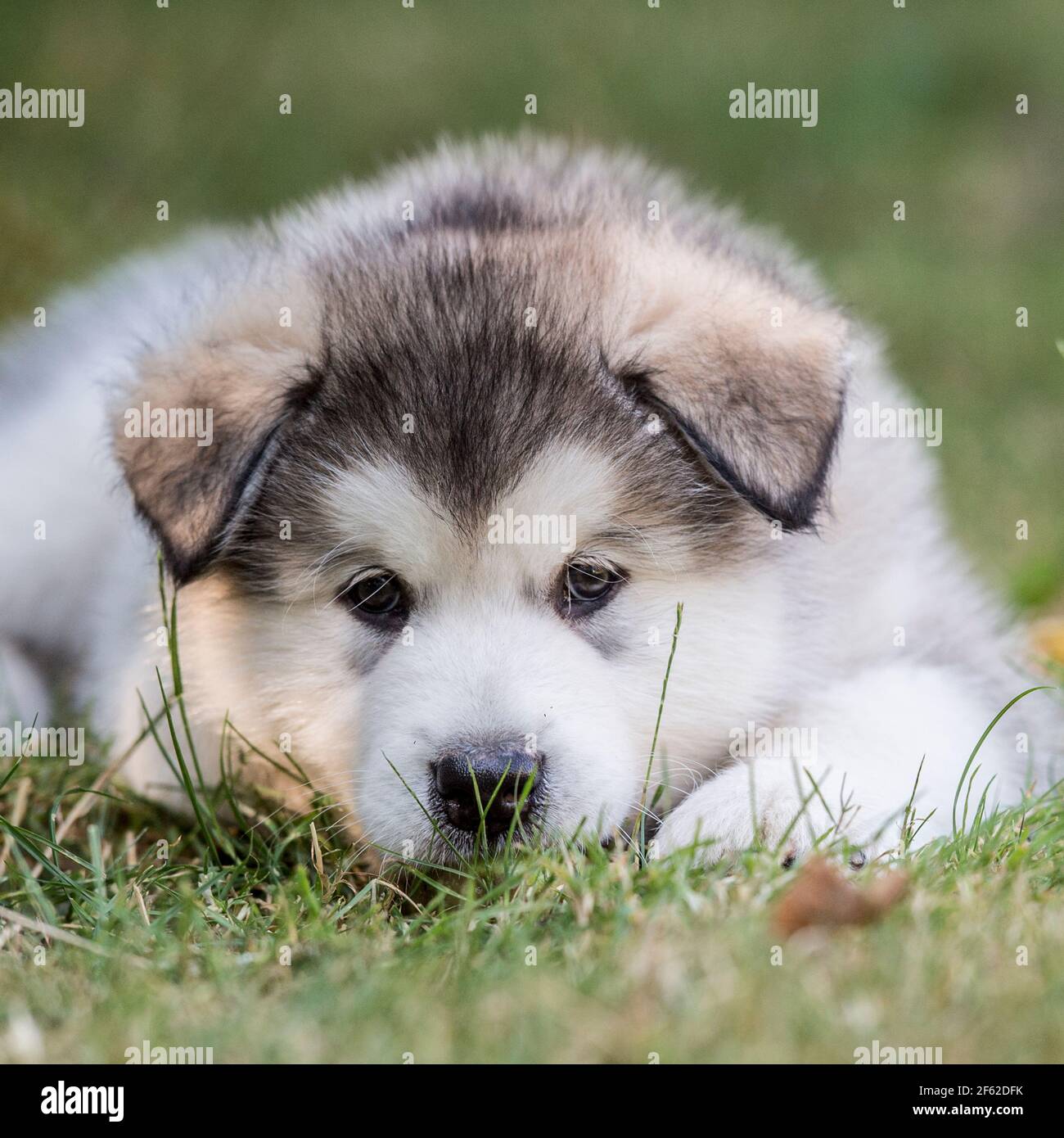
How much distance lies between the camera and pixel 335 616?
10.8 ft

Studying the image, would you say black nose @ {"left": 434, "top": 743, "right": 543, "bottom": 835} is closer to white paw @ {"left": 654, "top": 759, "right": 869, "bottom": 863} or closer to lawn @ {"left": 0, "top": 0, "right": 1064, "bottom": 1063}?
lawn @ {"left": 0, "top": 0, "right": 1064, "bottom": 1063}

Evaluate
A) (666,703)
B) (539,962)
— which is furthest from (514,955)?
(666,703)

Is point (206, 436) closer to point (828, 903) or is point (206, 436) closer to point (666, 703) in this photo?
point (666, 703)

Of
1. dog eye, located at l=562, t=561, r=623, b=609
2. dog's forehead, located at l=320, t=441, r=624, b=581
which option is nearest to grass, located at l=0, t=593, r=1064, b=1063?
dog eye, located at l=562, t=561, r=623, b=609

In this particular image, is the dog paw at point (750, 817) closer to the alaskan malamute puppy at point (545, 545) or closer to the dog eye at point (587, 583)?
the alaskan malamute puppy at point (545, 545)

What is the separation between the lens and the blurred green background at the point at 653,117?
29.1 feet

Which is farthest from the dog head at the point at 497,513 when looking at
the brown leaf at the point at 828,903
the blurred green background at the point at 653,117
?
the blurred green background at the point at 653,117

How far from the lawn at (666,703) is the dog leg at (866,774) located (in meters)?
0.10

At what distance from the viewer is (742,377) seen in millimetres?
3158

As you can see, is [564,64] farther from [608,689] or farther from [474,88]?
[608,689]

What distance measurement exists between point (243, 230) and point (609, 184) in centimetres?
156

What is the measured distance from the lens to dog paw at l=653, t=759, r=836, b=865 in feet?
9.66
